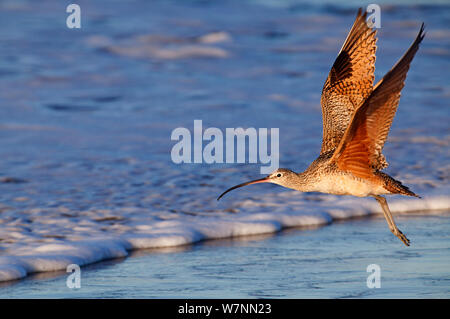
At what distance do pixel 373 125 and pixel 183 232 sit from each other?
7.36ft

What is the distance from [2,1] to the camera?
61.6ft

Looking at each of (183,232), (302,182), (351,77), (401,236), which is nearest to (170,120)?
(183,232)

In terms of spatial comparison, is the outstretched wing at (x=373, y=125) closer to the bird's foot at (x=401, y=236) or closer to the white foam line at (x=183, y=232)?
the bird's foot at (x=401, y=236)

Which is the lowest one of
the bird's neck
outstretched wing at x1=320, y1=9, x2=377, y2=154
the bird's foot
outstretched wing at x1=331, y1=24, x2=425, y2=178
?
the bird's foot

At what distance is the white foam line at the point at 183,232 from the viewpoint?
645cm

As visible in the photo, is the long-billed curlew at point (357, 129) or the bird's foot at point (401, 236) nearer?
the long-billed curlew at point (357, 129)

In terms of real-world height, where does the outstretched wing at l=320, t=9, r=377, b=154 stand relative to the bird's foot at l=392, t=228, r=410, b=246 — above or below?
above

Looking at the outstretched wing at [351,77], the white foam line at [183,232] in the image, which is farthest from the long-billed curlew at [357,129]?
the white foam line at [183,232]

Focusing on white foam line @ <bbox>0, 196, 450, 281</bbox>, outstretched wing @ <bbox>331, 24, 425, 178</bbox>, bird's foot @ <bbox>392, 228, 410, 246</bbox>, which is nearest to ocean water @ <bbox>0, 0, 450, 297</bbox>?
white foam line @ <bbox>0, 196, 450, 281</bbox>

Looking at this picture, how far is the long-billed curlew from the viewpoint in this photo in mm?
5484

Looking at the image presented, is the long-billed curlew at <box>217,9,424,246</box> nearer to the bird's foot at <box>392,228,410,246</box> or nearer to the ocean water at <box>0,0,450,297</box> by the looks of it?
the bird's foot at <box>392,228,410,246</box>

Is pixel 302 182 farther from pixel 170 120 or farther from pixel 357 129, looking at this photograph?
pixel 170 120

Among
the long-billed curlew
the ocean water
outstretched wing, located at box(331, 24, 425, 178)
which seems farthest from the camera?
the ocean water
